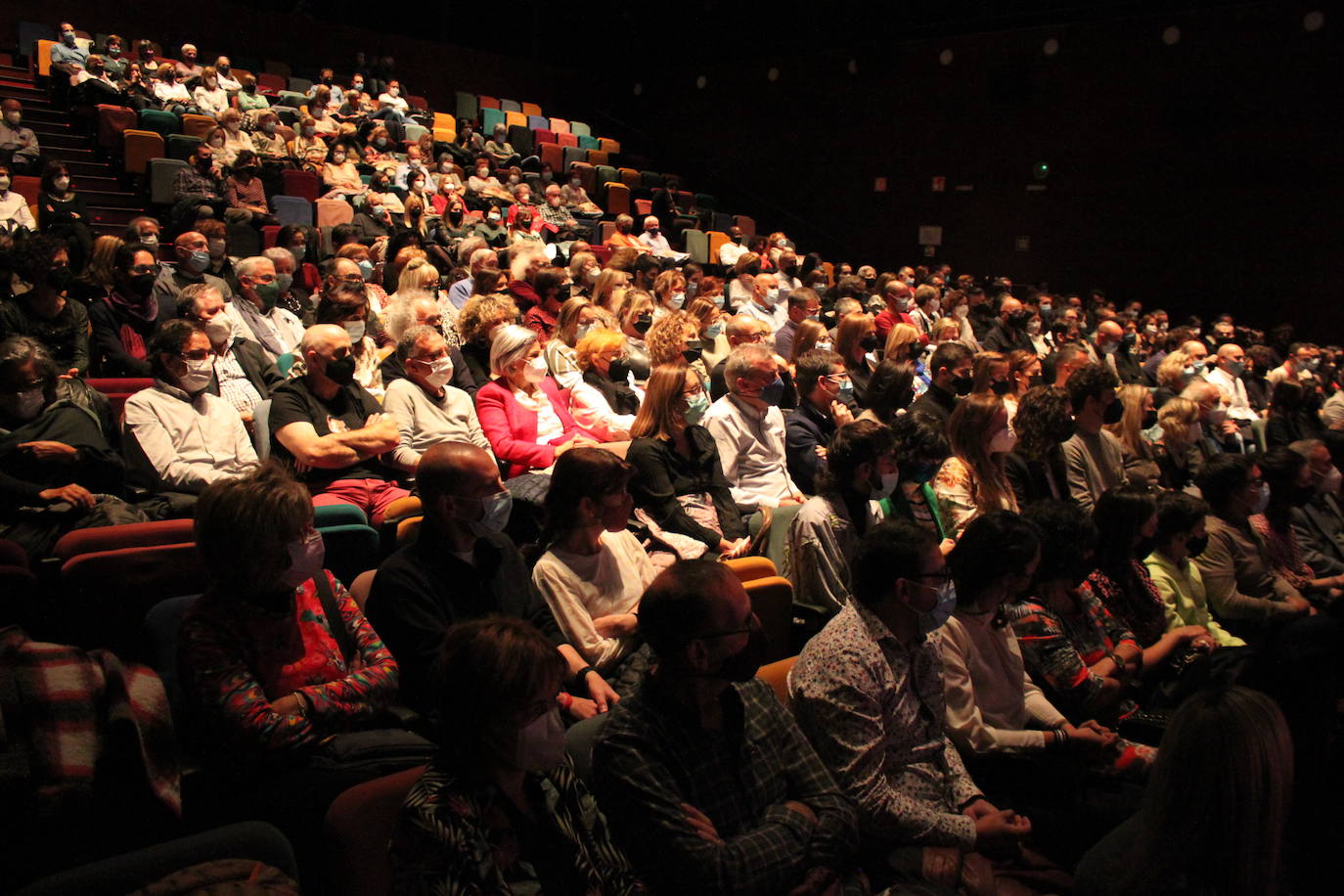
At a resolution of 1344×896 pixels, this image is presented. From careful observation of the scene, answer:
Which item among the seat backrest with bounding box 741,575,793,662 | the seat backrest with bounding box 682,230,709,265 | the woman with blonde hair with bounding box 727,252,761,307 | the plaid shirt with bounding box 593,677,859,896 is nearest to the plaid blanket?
the plaid shirt with bounding box 593,677,859,896

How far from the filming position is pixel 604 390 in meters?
4.49

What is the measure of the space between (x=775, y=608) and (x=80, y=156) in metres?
8.54

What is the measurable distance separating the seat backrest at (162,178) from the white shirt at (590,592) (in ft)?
21.1

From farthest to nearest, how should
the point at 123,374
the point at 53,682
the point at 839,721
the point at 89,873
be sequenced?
1. the point at 123,374
2. the point at 839,721
3. the point at 53,682
4. the point at 89,873

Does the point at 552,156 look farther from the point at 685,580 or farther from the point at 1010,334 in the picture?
the point at 685,580

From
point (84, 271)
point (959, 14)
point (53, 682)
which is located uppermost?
point (959, 14)

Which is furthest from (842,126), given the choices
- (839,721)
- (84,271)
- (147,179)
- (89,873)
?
(89,873)

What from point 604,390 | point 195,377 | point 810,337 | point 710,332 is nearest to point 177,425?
point 195,377

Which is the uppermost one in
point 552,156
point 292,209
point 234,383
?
point 552,156

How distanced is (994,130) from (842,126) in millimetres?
2296

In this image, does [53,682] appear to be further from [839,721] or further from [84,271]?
[84,271]

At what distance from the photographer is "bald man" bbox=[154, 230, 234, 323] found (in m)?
4.86

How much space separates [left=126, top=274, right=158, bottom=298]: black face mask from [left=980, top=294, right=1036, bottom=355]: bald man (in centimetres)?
636

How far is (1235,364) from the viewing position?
24.6 ft
